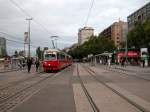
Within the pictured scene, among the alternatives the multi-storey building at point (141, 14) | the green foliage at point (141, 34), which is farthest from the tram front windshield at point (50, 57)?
the multi-storey building at point (141, 14)

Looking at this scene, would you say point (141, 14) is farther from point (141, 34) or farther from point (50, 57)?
point (50, 57)

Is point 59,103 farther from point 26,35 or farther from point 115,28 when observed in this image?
point 115,28

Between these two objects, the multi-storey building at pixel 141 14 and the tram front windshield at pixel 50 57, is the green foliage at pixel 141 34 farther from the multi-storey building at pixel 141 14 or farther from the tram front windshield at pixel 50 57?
the tram front windshield at pixel 50 57

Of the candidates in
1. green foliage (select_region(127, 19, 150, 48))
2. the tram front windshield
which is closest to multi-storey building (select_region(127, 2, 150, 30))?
green foliage (select_region(127, 19, 150, 48))

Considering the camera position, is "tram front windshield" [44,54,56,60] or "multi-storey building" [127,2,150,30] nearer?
"tram front windshield" [44,54,56,60]

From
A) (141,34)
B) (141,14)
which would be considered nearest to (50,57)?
(141,34)

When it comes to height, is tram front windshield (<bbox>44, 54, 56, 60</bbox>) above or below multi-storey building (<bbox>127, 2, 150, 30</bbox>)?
below

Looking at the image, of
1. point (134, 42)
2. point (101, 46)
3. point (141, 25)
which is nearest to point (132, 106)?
point (141, 25)

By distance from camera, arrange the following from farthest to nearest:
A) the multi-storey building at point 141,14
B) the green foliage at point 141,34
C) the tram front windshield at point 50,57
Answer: the multi-storey building at point 141,14
the green foliage at point 141,34
the tram front windshield at point 50,57

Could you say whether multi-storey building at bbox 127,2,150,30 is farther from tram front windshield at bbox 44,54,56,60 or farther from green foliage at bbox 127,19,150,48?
tram front windshield at bbox 44,54,56,60

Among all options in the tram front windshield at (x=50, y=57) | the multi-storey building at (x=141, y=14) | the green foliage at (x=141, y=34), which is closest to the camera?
the tram front windshield at (x=50, y=57)

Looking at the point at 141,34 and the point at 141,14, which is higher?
the point at 141,14

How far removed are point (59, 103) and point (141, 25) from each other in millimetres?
70134

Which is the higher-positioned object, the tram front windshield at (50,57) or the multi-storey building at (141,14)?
the multi-storey building at (141,14)
